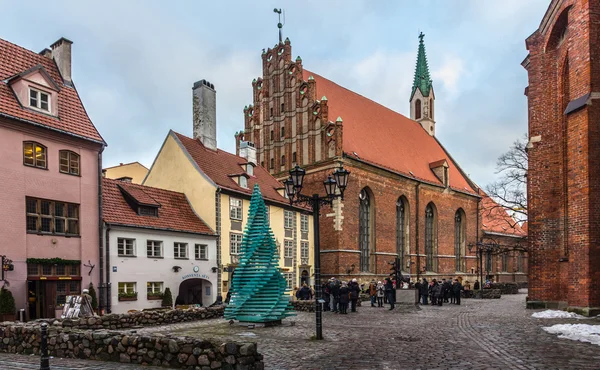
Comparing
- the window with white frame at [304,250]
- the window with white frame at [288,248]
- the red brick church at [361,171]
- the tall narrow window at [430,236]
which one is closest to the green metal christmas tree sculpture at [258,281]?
the window with white frame at [288,248]

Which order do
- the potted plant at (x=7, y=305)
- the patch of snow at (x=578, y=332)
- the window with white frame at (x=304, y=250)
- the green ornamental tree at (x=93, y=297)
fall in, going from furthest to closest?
1. the window with white frame at (x=304, y=250)
2. the green ornamental tree at (x=93, y=297)
3. the potted plant at (x=7, y=305)
4. the patch of snow at (x=578, y=332)

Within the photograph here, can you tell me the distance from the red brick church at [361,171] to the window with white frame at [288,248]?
3834 millimetres

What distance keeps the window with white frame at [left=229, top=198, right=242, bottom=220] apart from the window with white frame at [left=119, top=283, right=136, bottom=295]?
27.1 ft

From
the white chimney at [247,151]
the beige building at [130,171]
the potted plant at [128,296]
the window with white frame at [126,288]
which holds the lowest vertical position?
the potted plant at [128,296]

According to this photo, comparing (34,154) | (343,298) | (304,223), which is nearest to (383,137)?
(304,223)

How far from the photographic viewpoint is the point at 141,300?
77.2ft

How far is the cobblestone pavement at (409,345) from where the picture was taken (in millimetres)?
9516

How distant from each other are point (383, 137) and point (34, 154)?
33491 mm

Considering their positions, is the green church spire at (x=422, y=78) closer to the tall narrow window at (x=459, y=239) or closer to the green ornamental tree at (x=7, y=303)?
the tall narrow window at (x=459, y=239)

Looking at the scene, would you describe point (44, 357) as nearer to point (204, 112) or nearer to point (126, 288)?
point (126, 288)

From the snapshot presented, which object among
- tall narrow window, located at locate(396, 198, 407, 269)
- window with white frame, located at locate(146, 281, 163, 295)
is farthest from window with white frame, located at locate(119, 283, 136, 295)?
tall narrow window, located at locate(396, 198, 407, 269)

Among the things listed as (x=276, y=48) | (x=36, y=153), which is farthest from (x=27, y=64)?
(x=276, y=48)

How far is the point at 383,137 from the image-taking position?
47625 mm

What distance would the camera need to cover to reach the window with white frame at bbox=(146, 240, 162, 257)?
24688mm
